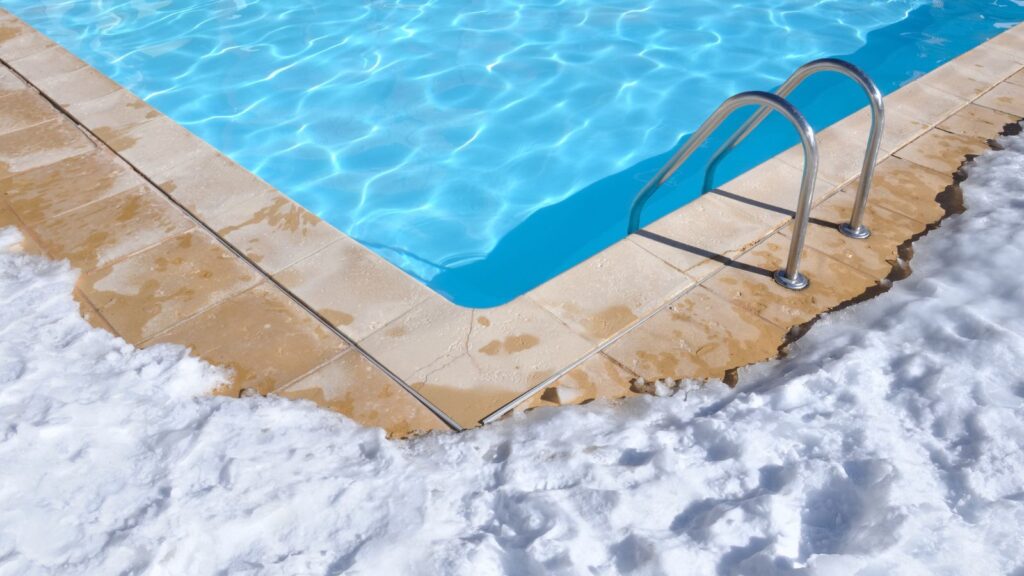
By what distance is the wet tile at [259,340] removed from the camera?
8.63 ft

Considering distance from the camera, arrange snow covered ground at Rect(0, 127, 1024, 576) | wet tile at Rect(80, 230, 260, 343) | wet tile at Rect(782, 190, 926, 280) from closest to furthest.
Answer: snow covered ground at Rect(0, 127, 1024, 576) → wet tile at Rect(80, 230, 260, 343) → wet tile at Rect(782, 190, 926, 280)

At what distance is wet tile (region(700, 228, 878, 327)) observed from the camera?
2.85m

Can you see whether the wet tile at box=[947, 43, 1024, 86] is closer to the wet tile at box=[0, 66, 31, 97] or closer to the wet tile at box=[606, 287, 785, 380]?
the wet tile at box=[606, 287, 785, 380]

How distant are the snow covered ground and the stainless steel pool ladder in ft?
0.98

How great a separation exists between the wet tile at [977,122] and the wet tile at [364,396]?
3.15m

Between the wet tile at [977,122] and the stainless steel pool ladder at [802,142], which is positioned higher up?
the stainless steel pool ladder at [802,142]

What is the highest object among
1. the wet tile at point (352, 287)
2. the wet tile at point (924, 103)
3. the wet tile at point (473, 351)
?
the wet tile at point (924, 103)

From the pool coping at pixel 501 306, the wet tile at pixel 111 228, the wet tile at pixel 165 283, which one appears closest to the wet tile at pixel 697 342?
the pool coping at pixel 501 306

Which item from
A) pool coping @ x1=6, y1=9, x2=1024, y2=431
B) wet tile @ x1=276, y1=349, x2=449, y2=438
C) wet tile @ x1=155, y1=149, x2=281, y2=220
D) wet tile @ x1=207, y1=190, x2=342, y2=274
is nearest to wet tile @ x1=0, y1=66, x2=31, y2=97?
pool coping @ x1=6, y1=9, x2=1024, y2=431

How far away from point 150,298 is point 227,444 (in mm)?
915

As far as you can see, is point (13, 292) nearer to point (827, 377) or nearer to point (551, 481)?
point (551, 481)

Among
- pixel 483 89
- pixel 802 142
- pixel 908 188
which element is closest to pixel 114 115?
pixel 483 89

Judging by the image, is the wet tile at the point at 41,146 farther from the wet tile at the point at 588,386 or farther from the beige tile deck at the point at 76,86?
the wet tile at the point at 588,386

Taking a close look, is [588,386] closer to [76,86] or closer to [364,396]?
[364,396]
